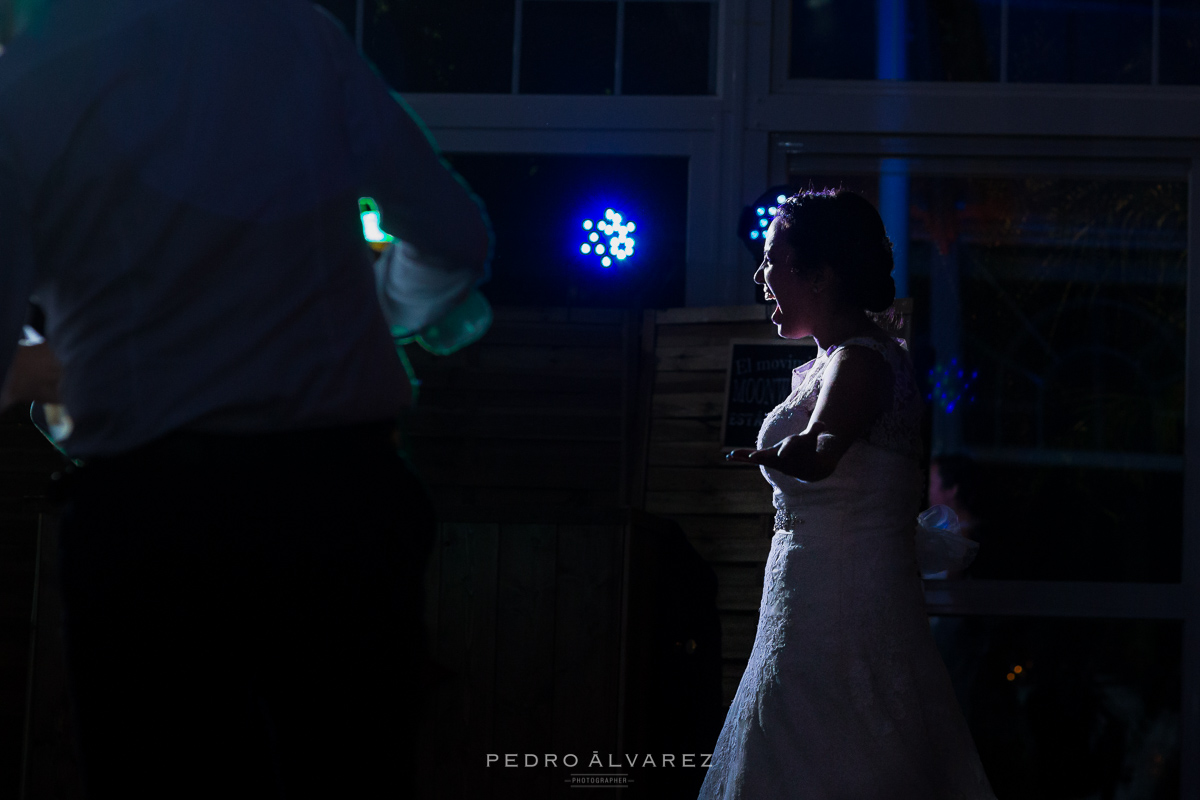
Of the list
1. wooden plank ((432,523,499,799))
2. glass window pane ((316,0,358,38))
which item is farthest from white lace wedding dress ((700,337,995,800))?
glass window pane ((316,0,358,38))

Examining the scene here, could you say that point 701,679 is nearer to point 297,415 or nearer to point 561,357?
point 561,357

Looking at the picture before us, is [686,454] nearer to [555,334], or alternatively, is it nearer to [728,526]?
[728,526]

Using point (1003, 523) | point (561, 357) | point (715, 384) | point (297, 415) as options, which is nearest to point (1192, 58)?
point (1003, 523)

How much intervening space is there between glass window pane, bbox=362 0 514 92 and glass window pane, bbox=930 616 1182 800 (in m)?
2.62

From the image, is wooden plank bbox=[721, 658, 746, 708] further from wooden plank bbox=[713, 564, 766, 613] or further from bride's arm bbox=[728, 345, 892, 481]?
bride's arm bbox=[728, 345, 892, 481]

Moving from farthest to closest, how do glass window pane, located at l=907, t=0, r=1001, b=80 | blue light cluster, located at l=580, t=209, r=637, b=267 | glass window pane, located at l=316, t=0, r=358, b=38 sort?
1. glass window pane, located at l=316, t=0, r=358, b=38
2. blue light cluster, located at l=580, t=209, r=637, b=267
3. glass window pane, located at l=907, t=0, r=1001, b=80

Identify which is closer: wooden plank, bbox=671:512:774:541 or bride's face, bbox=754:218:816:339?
bride's face, bbox=754:218:816:339

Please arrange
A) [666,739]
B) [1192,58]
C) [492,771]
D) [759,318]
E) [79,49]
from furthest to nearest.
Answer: [1192,58] → [759,318] → [666,739] → [492,771] → [79,49]

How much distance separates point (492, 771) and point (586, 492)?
4.03 ft

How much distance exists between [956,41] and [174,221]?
358cm

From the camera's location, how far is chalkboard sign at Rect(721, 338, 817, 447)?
3.56 meters

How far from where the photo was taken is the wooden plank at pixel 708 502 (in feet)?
11.5

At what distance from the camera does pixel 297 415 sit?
40.2 inches

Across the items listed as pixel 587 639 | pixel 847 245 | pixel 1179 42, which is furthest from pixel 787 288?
pixel 1179 42
